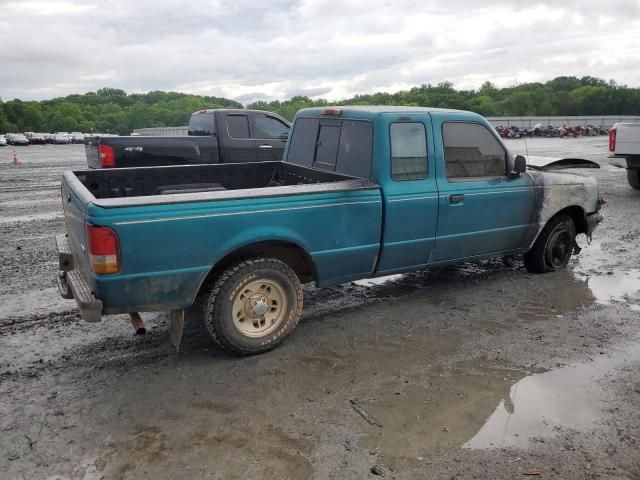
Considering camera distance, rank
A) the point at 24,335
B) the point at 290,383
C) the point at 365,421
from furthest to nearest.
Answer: the point at 24,335 → the point at 290,383 → the point at 365,421

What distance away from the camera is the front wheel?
4176 millimetres

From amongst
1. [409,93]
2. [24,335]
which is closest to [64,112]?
[409,93]

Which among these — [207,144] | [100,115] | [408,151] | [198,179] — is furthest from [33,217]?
[100,115]

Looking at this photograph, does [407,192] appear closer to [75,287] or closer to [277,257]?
[277,257]

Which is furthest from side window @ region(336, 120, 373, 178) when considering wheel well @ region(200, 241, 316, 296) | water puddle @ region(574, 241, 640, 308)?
water puddle @ region(574, 241, 640, 308)

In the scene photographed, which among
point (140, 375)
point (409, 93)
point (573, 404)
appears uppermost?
point (409, 93)

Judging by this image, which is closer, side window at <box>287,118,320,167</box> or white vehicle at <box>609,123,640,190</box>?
side window at <box>287,118,320,167</box>

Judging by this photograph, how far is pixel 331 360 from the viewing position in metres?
4.36

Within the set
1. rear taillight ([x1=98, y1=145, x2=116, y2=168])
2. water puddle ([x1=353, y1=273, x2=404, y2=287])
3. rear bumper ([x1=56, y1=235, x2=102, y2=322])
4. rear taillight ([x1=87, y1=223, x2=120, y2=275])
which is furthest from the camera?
rear taillight ([x1=98, y1=145, x2=116, y2=168])

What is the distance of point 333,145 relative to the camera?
543 cm

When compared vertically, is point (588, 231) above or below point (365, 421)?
above

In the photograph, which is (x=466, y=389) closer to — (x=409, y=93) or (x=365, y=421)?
(x=365, y=421)

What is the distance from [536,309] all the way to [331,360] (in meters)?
2.41

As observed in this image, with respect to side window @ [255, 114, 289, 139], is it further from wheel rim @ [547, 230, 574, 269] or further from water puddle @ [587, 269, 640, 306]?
water puddle @ [587, 269, 640, 306]
